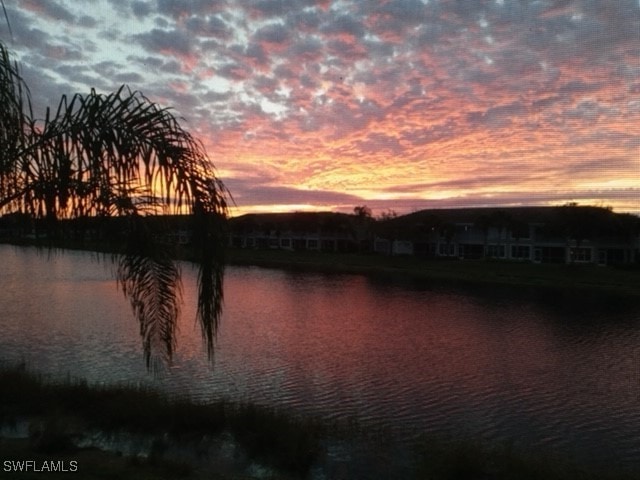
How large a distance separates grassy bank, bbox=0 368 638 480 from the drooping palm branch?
3.11 meters

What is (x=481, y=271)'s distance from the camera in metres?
61.2

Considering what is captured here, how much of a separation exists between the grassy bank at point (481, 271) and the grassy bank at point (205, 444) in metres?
29.7

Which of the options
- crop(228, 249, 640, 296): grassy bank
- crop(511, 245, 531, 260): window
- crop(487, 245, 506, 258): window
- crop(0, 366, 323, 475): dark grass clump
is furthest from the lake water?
crop(487, 245, 506, 258): window

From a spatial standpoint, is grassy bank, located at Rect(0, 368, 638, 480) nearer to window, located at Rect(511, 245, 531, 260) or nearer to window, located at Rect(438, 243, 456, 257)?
window, located at Rect(511, 245, 531, 260)

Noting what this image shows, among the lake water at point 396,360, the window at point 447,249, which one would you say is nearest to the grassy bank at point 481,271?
the window at point 447,249

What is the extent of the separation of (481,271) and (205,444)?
179 ft

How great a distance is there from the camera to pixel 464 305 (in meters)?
36.7

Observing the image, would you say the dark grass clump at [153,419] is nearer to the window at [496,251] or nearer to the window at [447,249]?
the window at [496,251]

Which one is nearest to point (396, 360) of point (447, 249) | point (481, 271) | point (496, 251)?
point (481, 271)

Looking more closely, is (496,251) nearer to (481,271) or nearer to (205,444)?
(481,271)

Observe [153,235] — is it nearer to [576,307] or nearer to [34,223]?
[34,223]

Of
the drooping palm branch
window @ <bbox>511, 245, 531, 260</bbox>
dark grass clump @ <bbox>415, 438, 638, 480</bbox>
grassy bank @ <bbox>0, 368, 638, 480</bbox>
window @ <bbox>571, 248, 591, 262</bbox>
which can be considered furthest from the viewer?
window @ <bbox>511, 245, 531, 260</bbox>

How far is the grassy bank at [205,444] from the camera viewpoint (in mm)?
8484

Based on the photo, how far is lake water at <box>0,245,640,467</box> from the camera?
12977 millimetres
